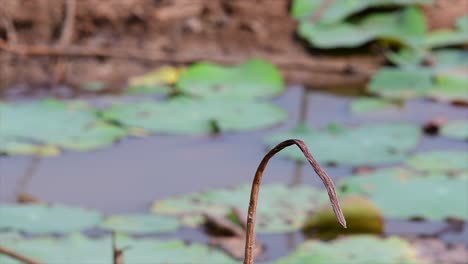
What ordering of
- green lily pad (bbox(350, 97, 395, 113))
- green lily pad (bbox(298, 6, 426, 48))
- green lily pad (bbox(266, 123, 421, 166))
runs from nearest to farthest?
1. green lily pad (bbox(266, 123, 421, 166))
2. green lily pad (bbox(350, 97, 395, 113))
3. green lily pad (bbox(298, 6, 426, 48))

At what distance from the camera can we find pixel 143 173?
9.71 feet

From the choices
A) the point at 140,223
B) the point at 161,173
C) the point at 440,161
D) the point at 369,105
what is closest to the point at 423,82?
the point at 369,105

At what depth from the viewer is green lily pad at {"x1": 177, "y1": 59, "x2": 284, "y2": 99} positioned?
3695mm

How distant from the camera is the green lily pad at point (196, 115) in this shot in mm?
3309

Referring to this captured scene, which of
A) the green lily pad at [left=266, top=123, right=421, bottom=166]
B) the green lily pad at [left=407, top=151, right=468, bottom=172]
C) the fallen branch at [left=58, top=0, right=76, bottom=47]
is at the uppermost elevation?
the fallen branch at [left=58, top=0, right=76, bottom=47]

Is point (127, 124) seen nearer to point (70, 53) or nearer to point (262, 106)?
point (262, 106)

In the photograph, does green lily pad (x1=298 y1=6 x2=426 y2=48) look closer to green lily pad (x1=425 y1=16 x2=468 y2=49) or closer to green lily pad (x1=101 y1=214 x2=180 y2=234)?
green lily pad (x1=425 y1=16 x2=468 y2=49)

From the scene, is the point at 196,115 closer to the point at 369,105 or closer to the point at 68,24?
the point at 369,105

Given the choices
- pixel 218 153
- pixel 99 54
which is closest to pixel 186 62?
pixel 99 54

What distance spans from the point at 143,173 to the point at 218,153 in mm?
262

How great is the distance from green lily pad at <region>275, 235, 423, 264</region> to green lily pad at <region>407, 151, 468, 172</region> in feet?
1.83

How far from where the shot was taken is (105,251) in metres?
2.29

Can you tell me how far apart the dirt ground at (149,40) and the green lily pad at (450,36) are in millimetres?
70

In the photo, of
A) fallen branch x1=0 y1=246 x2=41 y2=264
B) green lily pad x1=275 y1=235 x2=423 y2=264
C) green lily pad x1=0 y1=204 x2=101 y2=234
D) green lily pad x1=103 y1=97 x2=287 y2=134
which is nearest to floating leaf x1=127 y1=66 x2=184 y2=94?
green lily pad x1=103 y1=97 x2=287 y2=134
